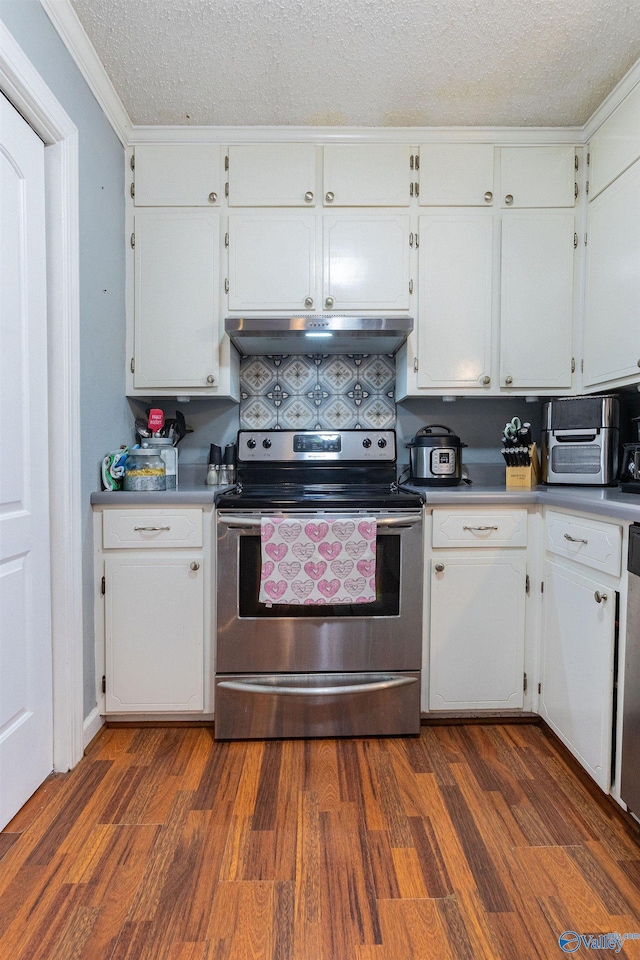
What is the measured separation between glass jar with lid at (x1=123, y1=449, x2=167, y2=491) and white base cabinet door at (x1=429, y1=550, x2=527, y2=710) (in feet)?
3.69

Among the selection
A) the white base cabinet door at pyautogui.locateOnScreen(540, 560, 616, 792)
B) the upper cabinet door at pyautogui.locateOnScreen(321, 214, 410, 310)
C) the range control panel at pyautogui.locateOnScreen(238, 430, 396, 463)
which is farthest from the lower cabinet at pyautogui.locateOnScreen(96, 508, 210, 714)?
the white base cabinet door at pyautogui.locateOnScreen(540, 560, 616, 792)

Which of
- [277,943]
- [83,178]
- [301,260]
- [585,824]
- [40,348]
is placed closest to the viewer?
[277,943]

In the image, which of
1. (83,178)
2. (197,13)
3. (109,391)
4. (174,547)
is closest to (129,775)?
(174,547)

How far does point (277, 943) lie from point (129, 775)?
788 mm

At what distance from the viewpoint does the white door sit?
1.40 meters

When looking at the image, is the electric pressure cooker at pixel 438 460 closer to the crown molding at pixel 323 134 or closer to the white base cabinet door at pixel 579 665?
the white base cabinet door at pixel 579 665

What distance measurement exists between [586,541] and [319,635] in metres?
0.97

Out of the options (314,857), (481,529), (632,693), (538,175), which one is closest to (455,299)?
(538,175)

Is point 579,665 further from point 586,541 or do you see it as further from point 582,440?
point 582,440

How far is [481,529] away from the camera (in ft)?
6.31

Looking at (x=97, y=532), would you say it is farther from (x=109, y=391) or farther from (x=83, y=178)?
(x=83, y=178)

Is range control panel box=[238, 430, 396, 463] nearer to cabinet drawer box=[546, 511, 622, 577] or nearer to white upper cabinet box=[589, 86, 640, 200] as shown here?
cabinet drawer box=[546, 511, 622, 577]

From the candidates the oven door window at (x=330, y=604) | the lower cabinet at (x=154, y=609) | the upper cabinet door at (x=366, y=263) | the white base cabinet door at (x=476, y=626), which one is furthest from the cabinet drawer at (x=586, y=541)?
the lower cabinet at (x=154, y=609)

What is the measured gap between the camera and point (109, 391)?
6.63 feet
